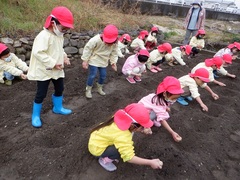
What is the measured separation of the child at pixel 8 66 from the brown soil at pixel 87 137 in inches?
6.5

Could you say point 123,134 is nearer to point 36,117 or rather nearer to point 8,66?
point 36,117

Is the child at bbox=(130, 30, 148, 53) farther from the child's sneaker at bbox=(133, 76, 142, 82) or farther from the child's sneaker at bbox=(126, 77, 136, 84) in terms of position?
the child's sneaker at bbox=(126, 77, 136, 84)

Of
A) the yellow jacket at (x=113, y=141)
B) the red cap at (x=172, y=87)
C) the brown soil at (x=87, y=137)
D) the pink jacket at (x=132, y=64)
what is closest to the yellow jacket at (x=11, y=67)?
the brown soil at (x=87, y=137)

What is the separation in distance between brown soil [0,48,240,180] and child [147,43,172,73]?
1.48 m

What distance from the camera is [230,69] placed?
6629mm

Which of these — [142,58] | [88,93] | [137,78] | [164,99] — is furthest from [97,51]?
[137,78]

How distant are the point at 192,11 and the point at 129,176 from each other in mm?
6807

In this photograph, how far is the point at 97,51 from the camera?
367 centimetres

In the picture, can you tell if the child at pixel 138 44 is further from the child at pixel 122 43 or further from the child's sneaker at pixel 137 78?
the child's sneaker at pixel 137 78

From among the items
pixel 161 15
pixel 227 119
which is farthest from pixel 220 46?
pixel 227 119

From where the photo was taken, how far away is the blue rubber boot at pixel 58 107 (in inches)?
127

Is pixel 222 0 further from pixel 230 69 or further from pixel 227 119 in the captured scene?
pixel 227 119

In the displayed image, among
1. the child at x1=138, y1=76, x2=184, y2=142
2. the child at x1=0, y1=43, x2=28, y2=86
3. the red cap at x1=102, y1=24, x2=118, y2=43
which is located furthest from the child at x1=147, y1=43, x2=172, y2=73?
the child at x1=0, y1=43, x2=28, y2=86

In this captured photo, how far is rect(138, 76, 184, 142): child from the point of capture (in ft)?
8.81
